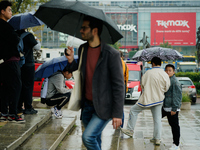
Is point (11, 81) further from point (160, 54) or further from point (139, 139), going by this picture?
point (160, 54)

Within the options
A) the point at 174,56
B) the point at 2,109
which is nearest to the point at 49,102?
the point at 2,109

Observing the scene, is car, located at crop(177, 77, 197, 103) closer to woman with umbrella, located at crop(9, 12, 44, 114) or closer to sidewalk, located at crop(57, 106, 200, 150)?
sidewalk, located at crop(57, 106, 200, 150)

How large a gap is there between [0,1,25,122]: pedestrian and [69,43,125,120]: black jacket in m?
2.37

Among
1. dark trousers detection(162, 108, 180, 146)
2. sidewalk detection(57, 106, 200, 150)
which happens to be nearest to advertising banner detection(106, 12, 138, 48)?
sidewalk detection(57, 106, 200, 150)

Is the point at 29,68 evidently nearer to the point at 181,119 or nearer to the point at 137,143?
the point at 137,143

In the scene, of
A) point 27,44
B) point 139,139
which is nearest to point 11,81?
point 27,44

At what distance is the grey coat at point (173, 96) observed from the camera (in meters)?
6.30

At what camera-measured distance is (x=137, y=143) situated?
6418 mm

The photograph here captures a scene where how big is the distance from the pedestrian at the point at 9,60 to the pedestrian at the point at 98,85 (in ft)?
6.74

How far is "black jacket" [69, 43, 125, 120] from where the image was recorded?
345 cm

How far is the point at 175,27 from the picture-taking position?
3912 inches

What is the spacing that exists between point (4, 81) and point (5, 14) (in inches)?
44.9

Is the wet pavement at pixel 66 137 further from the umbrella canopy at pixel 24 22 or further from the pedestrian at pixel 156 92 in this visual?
the umbrella canopy at pixel 24 22

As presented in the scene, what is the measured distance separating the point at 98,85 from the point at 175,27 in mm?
99744
